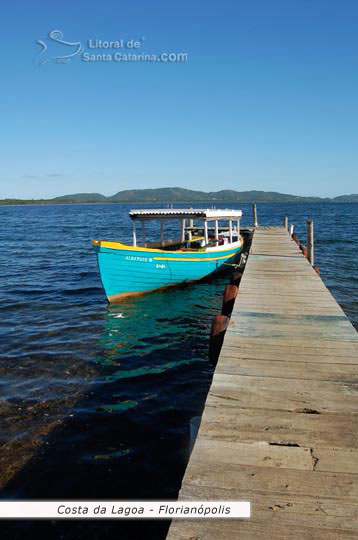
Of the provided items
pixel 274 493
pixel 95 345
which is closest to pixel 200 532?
pixel 274 493

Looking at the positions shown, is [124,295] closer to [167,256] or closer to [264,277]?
[167,256]

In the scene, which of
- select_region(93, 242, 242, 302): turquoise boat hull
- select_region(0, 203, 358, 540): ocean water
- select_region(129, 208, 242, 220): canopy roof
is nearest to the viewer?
select_region(0, 203, 358, 540): ocean water

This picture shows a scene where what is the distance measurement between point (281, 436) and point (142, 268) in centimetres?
1069

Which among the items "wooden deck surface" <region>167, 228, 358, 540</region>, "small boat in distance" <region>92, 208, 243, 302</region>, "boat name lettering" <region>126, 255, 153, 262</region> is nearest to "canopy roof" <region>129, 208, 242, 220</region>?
"small boat in distance" <region>92, 208, 243, 302</region>

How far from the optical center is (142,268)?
13898mm

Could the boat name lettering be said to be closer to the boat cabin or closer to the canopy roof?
the boat cabin

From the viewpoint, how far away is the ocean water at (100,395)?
4988 millimetres

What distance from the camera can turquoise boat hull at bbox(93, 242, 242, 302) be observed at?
13180 mm

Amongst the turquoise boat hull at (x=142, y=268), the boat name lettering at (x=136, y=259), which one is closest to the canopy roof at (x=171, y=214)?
the turquoise boat hull at (x=142, y=268)

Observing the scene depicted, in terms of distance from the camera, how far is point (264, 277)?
37.0 feet

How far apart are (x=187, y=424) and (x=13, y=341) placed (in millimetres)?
5975
